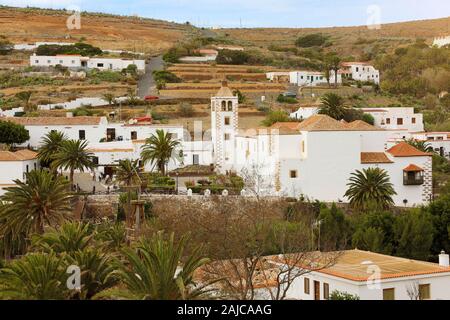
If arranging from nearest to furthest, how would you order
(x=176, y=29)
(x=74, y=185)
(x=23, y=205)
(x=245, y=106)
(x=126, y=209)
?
(x=23, y=205) → (x=126, y=209) → (x=74, y=185) → (x=245, y=106) → (x=176, y=29)

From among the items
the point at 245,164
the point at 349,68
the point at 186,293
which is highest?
the point at 349,68

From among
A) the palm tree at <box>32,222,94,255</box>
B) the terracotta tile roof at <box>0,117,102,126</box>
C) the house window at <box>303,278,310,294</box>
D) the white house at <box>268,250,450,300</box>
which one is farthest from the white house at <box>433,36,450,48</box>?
the palm tree at <box>32,222,94,255</box>

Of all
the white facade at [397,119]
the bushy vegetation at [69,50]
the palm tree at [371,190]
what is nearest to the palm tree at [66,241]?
the palm tree at [371,190]

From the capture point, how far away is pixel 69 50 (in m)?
71.8

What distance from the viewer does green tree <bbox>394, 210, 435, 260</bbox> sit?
24.2 metres

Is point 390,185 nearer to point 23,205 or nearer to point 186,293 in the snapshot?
point 23,205

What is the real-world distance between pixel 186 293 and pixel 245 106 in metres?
41.3

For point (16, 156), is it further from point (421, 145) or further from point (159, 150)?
point (421, 145)

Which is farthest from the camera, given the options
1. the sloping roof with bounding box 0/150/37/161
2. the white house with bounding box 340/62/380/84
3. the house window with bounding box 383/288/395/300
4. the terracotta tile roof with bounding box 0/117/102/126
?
the white house with bounding box 340/62/380/84

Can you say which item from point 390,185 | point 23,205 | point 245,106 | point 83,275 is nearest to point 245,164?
point 390,185

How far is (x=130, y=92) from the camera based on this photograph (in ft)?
186

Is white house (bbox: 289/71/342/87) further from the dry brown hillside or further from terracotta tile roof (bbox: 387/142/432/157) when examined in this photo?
terracotta tile roof (bbox: 387/142/432/157)

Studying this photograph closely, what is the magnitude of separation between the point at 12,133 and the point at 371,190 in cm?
1701

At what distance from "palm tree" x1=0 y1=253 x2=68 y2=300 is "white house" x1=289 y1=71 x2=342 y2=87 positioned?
176 ft
